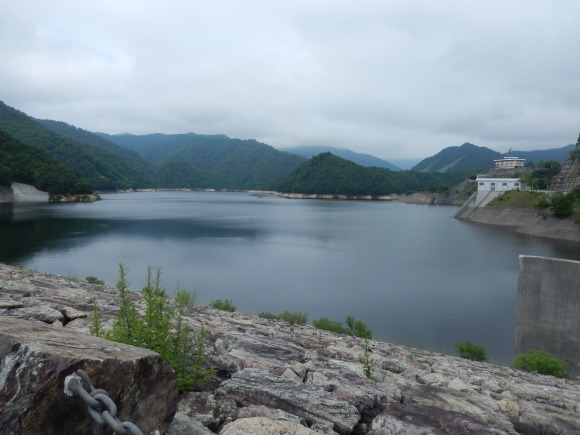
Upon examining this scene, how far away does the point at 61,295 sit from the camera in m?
10.1

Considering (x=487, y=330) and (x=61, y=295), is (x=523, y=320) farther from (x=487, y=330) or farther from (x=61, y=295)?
(x=61, y=295)

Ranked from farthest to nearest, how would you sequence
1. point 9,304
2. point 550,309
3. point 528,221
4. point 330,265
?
point 528,221
point 330,265
point 550,309
point 9,304

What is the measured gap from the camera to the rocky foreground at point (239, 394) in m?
2.53

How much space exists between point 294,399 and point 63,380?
8.54ft

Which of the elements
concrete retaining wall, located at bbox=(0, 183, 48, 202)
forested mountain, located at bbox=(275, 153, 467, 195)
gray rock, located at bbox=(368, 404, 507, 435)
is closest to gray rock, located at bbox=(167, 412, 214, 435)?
gray rock, located at bbox=(368, 404, 507, 435)

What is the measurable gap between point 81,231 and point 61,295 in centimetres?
4564

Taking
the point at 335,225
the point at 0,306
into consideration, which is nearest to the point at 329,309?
the point at 0,306

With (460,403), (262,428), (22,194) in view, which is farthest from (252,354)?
(22,194)

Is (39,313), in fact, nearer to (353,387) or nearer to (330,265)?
(353,387)

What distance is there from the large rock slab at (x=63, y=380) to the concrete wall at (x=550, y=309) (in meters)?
16.7

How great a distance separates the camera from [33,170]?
10031cm

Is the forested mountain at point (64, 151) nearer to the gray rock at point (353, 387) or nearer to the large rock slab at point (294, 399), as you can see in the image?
the gray rock at point (353, 387)

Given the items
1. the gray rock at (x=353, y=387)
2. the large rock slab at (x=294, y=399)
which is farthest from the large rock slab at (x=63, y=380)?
the gray rock at (x=353, y=387)

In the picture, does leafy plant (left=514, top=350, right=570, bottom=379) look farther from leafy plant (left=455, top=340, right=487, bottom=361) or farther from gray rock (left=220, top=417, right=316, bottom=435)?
gray rock (left=220, top=417, right=316, bottom=435)
